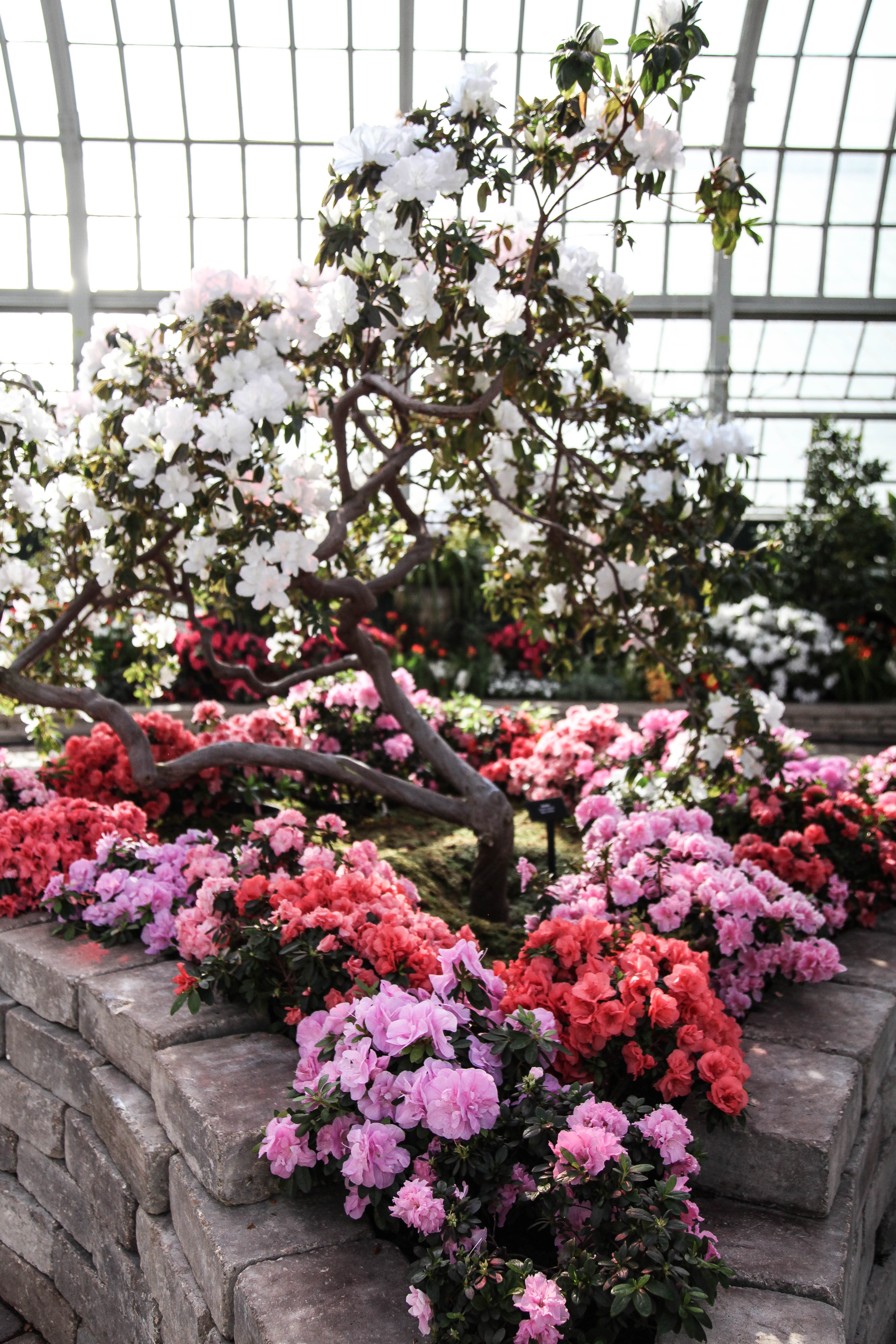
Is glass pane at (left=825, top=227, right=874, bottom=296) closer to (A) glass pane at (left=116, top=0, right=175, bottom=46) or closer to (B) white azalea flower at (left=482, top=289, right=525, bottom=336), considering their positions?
(A) glass pane at (left=116, top=0, right=175, bottom=46)

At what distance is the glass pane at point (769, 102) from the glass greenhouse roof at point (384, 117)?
0.08ft

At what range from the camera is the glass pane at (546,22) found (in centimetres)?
1051

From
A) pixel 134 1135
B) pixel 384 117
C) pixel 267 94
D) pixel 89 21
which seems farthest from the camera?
pixel 267 94

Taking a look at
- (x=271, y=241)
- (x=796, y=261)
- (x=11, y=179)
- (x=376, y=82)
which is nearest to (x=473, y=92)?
(x=376, y=82)

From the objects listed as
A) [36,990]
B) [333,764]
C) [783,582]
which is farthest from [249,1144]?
[783,582]

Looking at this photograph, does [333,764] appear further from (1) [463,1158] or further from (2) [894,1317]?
(2) [894,1317]

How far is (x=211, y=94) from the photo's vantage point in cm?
1069

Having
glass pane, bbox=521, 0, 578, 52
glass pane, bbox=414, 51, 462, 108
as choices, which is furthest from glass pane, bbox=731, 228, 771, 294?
glass pane, bbox=414, 51, 462, 108

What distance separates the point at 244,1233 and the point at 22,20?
12.1 meters

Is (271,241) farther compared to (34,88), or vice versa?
(271,241)

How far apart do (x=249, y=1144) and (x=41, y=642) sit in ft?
5.95

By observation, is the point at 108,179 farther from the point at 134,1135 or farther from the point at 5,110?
the point at 134,1135

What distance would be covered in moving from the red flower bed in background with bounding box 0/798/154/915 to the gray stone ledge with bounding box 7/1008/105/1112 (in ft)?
1.09

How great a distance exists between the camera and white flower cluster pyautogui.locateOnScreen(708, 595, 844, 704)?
8.17 meters
